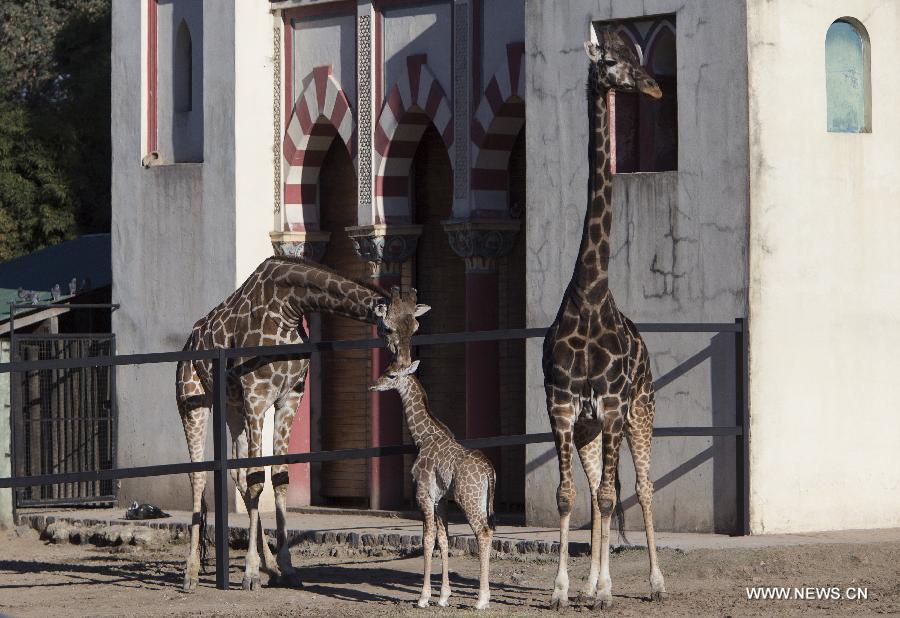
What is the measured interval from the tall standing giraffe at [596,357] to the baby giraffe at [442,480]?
408mm

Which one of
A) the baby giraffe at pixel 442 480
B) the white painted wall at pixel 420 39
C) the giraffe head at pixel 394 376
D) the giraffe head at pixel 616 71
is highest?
the white painted wall at pixel 420 39

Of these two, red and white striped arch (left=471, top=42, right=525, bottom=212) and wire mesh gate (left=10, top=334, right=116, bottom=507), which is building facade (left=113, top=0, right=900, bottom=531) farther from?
wire mesh gate (left=10, top=334, right=116, bottom=507)

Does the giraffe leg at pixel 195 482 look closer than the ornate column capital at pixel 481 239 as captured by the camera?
Yes

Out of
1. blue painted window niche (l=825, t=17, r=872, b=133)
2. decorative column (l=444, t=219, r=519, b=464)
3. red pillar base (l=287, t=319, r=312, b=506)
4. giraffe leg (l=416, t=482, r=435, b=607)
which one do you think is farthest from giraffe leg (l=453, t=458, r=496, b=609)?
red pillar base (l=287, t=319, r=312, b=506)

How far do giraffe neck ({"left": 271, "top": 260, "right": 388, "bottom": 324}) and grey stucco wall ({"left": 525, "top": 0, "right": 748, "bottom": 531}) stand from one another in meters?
3.01

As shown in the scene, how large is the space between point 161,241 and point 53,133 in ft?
40.5

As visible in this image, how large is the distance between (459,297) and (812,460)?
426cm

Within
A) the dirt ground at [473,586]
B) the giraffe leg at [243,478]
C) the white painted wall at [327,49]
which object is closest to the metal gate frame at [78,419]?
the white painted wall at [327,49]

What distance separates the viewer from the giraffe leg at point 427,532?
989 cm

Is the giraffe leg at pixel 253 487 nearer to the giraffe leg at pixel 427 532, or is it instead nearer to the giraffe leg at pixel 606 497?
the giraffe leg at pixel 427 532

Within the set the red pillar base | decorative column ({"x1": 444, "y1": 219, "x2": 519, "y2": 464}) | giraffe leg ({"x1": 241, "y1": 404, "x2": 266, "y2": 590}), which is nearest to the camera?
giraffe leg ({"x1": 241, "y1": 404, "x2": 266, "y2": 590})

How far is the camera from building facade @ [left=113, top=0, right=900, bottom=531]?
12.9 m

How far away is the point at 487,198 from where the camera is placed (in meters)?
15.4

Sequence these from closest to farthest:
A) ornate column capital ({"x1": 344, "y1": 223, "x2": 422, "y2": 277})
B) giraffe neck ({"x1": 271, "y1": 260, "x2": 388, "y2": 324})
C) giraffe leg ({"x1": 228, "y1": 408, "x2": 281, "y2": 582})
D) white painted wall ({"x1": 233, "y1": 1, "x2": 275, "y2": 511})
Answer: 1. giraffe neck ({"x1": 271, "y1": 260, "x2": 388, "y2": 324})
2. giraffe leg ({"x1": 228, "y1": 408, "x2": 281, "y2": 582})
3. ornate column capital ({"x1": 344, "y1": 223, "x2": 422, "y2": 277})
4. white painted wall ({"x1": 233, "y1": 1, "x2": 275, "y2": 511})
